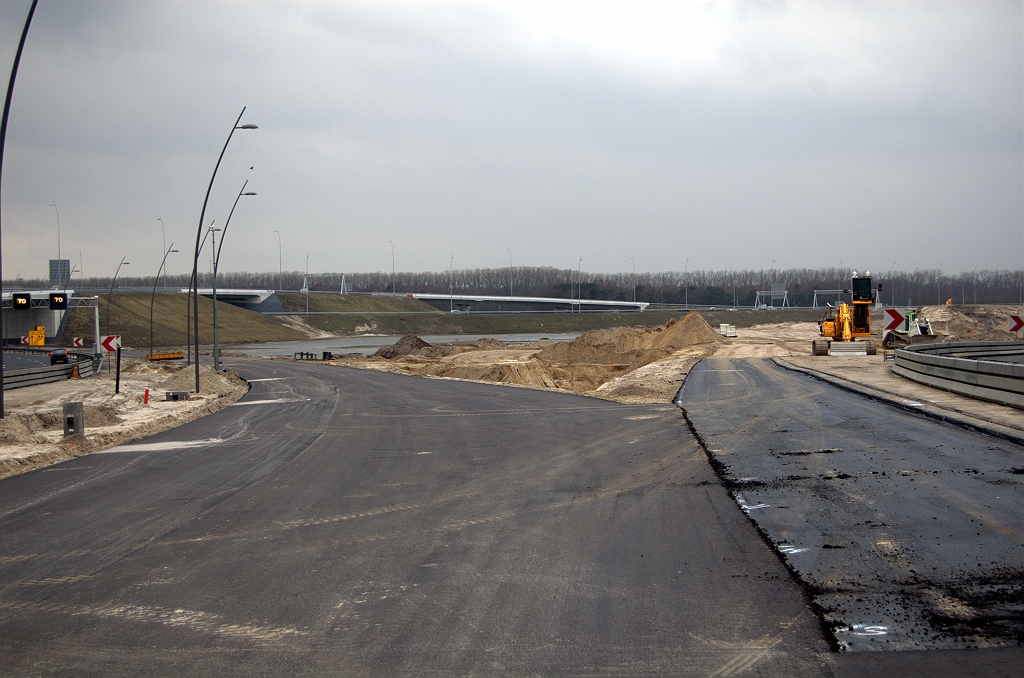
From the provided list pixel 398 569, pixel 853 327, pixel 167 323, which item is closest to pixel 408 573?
pixel 398 569

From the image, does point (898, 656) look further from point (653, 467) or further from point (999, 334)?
point (999, 334)

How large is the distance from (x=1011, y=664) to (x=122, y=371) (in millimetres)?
51412

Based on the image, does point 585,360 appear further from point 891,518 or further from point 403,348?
point 891,518

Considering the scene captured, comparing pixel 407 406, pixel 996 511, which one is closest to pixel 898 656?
pixel 996 511

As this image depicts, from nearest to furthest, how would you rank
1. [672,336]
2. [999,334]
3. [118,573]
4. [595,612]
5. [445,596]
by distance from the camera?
1. [595,612]
2. [445,596]
3. [118,573]
4. [672,336]
5. [999,334]

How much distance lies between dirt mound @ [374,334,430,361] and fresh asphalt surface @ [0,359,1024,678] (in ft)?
165

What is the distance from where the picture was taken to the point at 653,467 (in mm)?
11445

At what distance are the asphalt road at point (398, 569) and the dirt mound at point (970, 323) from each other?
50.8m

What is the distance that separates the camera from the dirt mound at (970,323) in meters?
58.0

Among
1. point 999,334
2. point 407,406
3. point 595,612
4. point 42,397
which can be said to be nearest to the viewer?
point 595,612

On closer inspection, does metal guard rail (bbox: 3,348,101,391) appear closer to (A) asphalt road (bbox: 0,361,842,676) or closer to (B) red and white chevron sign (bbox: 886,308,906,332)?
(A) asphalt road (bbox: 0,361,842,676)

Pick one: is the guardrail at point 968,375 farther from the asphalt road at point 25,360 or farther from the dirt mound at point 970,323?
the asphalt road at point 25,360

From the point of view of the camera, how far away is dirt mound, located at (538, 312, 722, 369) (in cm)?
4789

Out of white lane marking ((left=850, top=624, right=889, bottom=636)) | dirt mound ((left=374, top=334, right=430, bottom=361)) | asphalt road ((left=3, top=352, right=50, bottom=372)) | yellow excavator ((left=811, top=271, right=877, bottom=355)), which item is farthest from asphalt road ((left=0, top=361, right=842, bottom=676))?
dirt mound ((left=374, top=334, right=430, bottom=361))
